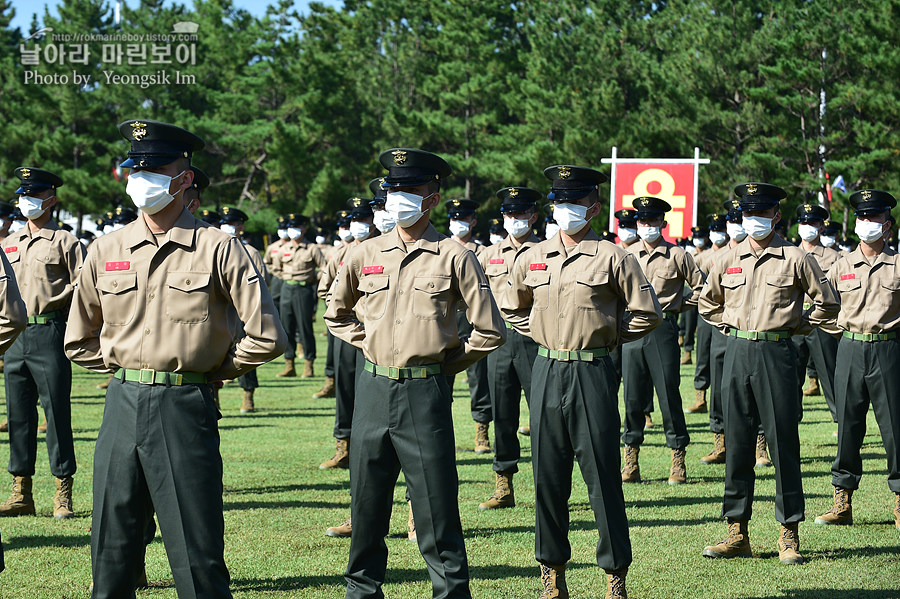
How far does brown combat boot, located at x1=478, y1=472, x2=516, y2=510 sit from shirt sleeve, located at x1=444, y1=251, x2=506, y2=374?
140 inches

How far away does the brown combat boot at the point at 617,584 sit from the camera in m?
6.61

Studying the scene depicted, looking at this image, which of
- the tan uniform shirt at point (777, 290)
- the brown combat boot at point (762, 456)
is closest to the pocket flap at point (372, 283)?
the tan uniform shirt at point (777, 290)

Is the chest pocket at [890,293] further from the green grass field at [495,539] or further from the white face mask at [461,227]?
the white face mask at [461,227]

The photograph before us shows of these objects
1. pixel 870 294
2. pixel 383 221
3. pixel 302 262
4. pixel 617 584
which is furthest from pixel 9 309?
pixel 302 262

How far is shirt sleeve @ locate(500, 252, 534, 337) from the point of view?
24.3ft

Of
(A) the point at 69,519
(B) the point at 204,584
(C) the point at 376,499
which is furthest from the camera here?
(A) the point at 69,519

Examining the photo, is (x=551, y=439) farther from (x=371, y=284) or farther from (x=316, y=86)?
(x=316, y=86)

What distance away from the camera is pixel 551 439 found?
22.3 feet

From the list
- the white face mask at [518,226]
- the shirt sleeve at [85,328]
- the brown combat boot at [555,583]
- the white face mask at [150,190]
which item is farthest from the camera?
the white face mask at [518,226]

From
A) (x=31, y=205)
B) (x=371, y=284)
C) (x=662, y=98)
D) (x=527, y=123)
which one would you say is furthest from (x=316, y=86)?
(x=371, y=284)

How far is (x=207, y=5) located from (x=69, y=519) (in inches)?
1883

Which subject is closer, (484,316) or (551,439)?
(484,316)

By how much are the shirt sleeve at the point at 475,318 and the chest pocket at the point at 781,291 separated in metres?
2.80

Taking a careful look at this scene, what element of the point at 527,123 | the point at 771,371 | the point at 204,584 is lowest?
the point at 204,584
